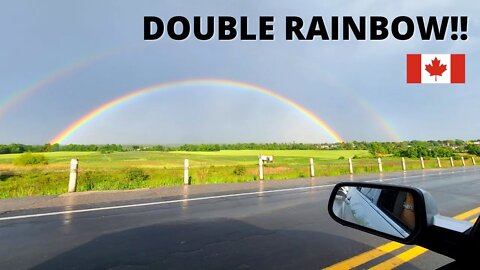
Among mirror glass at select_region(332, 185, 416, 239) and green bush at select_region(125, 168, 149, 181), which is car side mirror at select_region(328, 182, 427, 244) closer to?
mirror glass at select_region(332, 185, 416, 239)

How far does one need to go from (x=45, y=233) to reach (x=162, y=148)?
245ft

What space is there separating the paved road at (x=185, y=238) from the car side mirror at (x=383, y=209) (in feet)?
Answer: 4.25

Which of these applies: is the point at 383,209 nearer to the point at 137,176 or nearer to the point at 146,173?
the point at 137,176

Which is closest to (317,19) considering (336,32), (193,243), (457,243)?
(336,32)

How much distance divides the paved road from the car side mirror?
1.30 meters

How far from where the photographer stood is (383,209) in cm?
227

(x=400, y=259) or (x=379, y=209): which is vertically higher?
(x=379, y=209)

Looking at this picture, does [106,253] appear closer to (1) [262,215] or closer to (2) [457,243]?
(1) [262,215]

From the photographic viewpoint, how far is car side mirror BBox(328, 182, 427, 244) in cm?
160

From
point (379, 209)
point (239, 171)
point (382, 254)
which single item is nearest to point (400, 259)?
point (382, 254)

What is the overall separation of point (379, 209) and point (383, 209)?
53 mm

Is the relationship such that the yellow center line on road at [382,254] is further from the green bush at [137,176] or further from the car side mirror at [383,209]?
the green bush at [137,176]

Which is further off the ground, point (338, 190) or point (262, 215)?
point (338, 190)

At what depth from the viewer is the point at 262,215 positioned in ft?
21.9
